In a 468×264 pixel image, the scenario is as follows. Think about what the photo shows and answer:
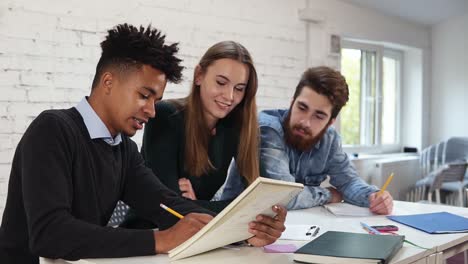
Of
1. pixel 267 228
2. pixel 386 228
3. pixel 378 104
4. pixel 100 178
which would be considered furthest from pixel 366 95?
pixel 100 178

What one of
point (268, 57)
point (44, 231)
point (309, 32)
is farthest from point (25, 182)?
point (309, 32)

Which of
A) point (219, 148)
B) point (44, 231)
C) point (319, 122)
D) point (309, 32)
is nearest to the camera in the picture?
point (44, 231)

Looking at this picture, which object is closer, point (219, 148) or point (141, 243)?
point (141, 243)

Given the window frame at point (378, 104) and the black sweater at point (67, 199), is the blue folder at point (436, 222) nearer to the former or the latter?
the black sweater at point (67, 199)

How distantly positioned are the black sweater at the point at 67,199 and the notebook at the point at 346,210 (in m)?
0.64

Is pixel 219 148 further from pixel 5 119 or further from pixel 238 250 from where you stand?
pixel 5 119

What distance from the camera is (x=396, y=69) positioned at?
5.39 metres

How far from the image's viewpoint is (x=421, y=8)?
15.7 feet

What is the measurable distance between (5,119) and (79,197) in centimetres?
144

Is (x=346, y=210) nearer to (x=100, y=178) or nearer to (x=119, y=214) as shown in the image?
(x=119, y=214)

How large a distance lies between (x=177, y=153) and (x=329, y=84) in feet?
2.17

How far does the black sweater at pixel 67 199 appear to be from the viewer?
108cm

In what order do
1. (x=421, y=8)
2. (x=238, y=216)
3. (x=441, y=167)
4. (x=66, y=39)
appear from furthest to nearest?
(x=421, y=8), (x=441, y=167), (x=66, y=39), (x=238, y=216)

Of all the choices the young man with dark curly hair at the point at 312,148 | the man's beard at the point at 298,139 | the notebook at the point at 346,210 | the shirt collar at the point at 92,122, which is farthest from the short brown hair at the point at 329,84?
the shirt collar at the point at 92,122
